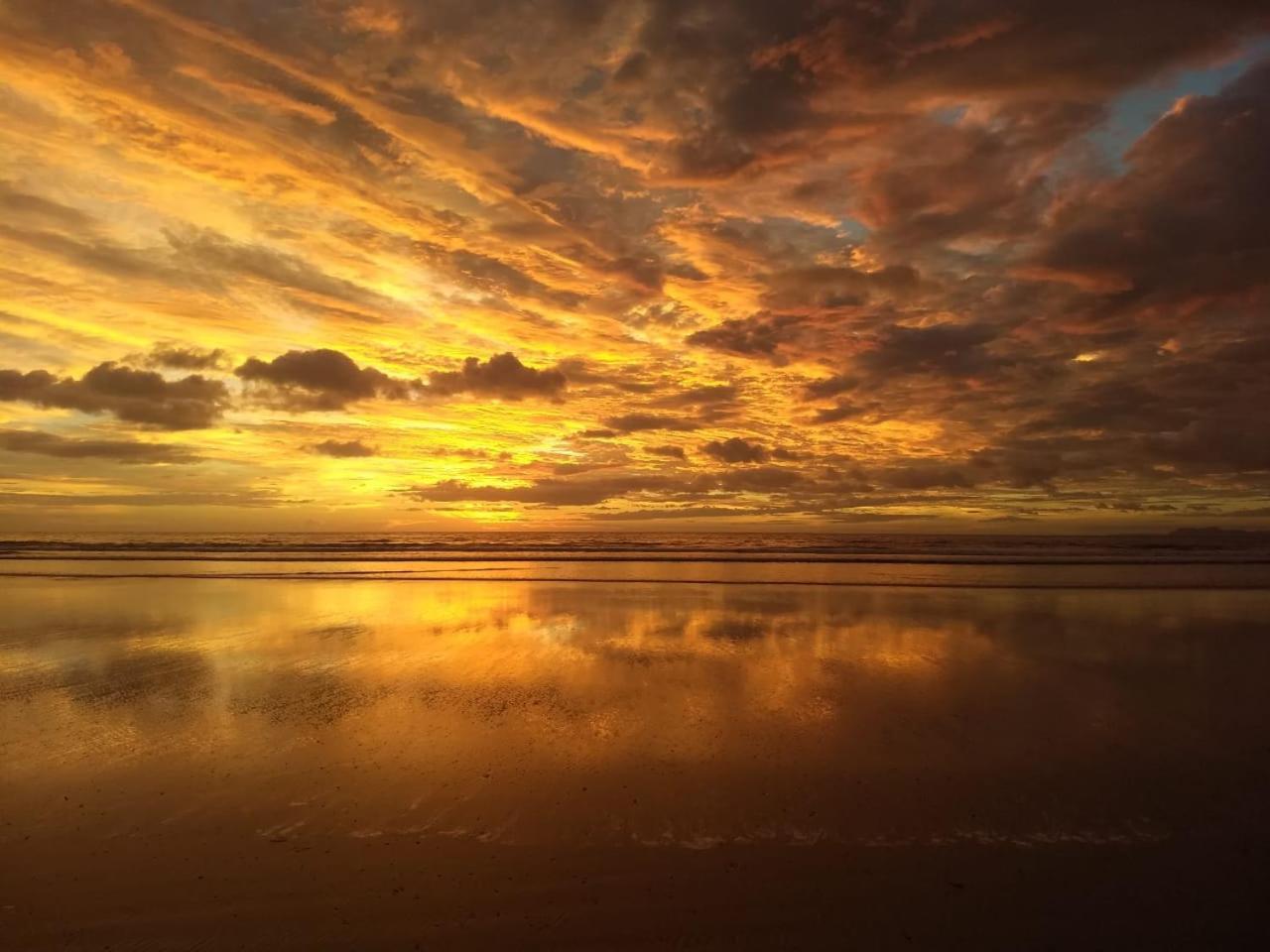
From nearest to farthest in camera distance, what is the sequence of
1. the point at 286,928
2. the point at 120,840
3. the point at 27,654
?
the point at 286,928, the point at 120,840, the point at 27,654

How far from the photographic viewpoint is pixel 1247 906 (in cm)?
638

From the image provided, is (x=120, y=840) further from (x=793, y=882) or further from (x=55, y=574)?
(x=55, y=574)

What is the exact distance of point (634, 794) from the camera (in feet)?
28.5

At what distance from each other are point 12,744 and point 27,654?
28.8ft

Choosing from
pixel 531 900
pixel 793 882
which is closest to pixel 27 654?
pixel 531 900

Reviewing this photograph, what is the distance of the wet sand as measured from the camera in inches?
244

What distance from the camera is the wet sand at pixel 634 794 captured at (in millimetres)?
6199

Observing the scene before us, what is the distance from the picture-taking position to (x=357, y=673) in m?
15.1

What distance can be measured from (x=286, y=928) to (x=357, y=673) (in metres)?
9.67

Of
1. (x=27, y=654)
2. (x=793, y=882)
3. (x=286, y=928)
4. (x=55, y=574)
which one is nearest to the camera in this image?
(x=286, y=928)

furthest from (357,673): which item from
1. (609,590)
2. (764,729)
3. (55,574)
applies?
(55,574)

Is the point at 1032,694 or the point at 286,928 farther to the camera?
the point at 1032,694

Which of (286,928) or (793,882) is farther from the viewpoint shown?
(793,882)

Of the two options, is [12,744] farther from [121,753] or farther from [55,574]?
[55,574]
